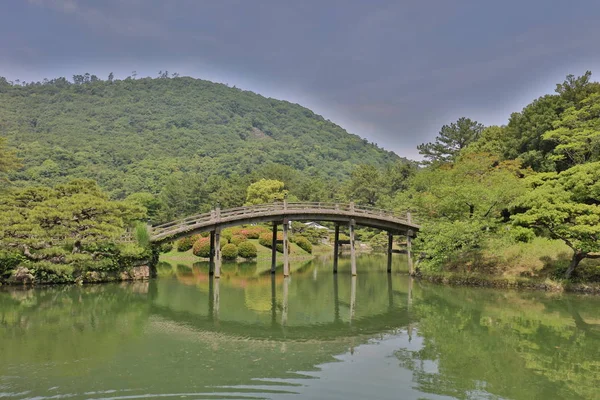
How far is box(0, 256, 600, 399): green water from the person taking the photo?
29.6 feet

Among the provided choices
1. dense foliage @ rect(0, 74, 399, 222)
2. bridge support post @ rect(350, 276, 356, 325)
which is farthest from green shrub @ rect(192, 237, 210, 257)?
dense foliage @ rect(0, 74, 399, 222)

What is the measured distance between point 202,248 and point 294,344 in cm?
2750

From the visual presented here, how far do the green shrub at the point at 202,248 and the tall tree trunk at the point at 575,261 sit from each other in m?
27.2

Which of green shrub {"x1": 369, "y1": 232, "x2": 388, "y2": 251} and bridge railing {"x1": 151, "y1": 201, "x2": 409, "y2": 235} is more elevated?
bridge railing {"x1": 151, "y1": 201, "x2": 409, "y2": 235}

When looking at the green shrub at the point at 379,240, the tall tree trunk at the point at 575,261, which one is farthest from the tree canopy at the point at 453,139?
the tall tree trunk at the point at 575,261

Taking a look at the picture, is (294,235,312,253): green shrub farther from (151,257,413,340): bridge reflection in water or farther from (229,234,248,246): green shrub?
(151,257,413,340): bridge reflection in water

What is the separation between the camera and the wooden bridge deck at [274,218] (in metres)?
25.8

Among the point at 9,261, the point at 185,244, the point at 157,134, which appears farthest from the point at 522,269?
the point at 157,134

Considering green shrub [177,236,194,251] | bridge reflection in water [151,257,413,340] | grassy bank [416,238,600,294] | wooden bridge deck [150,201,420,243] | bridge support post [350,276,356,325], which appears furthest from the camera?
green shrub [177,236,194,251]

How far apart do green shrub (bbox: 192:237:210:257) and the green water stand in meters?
15.5

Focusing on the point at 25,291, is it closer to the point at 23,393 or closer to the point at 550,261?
the point at 23,393

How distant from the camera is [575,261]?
22.0 m

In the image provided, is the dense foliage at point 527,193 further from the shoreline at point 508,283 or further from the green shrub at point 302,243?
the green shrub at point 302,243

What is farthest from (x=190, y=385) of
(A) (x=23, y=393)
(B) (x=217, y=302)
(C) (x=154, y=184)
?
(C) (x=154, y=184)
